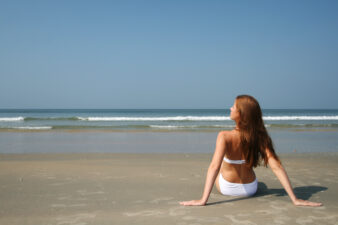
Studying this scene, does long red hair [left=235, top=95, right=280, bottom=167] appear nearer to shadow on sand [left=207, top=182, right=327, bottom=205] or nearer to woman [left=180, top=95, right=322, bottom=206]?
woman [left=180, top=95, right=322, bottom=206]

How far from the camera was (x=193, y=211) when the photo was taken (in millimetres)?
3420

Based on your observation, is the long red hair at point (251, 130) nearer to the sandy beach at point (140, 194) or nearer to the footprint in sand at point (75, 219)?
the sandy beach at point (140, 194)

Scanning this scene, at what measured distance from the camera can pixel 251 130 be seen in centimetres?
355

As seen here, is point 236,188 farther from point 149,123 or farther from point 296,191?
point 149,123

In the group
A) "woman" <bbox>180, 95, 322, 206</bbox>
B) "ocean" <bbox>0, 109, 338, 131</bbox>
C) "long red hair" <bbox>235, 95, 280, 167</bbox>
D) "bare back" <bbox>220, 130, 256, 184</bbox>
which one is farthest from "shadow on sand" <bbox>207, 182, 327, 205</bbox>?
"ocean" <bbox>0, 109, 338, 131</bbox>

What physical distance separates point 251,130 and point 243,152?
332 mm

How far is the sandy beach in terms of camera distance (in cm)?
323

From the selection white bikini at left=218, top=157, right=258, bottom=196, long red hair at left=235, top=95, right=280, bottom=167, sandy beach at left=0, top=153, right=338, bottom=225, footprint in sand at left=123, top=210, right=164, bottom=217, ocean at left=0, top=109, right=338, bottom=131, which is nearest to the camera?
sandy beach at left=0, top=153, right=338, bottom=225

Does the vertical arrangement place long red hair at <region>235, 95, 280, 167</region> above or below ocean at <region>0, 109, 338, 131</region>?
above

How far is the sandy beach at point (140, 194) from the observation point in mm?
3232

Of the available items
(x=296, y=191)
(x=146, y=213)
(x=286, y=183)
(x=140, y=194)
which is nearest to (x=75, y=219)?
(x=146, y=213)

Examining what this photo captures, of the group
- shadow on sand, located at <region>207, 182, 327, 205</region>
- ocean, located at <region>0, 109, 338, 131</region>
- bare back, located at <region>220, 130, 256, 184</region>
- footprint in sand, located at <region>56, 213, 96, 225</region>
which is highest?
bare back, located at <region>220, 130, 256, 184</region>

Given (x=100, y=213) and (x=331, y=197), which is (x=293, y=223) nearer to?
(x=331, y=197)

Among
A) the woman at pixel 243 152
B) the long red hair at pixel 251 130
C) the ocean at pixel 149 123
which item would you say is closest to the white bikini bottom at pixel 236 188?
the woman at pixel 243 152
